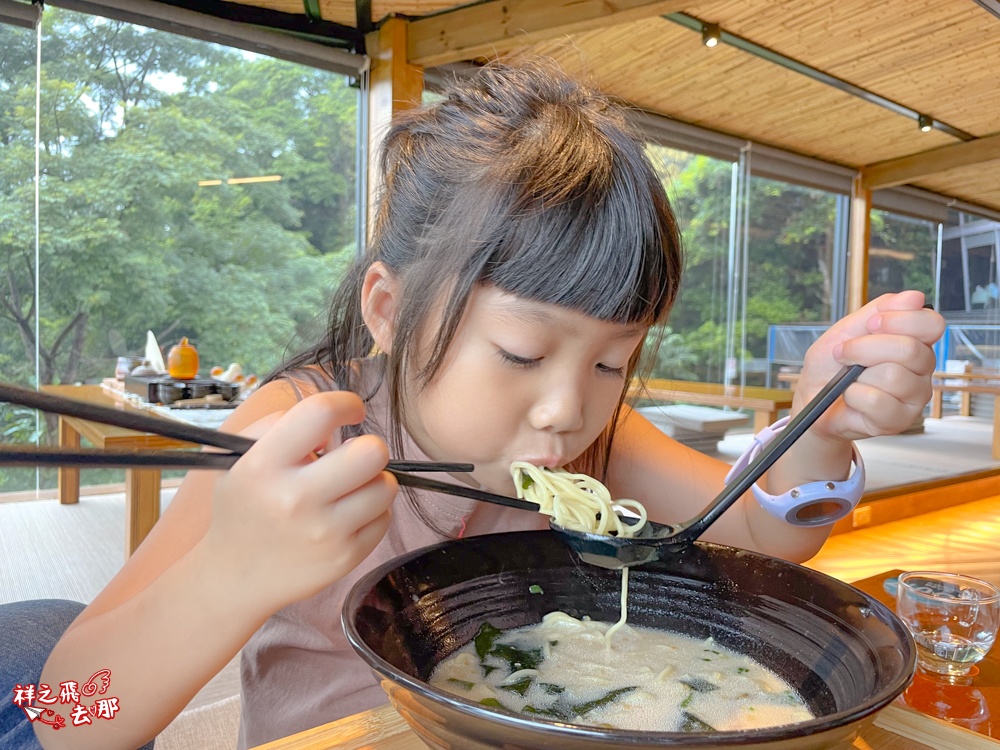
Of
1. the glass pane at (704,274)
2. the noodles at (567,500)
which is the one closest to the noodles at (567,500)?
the noodles at (567,500)

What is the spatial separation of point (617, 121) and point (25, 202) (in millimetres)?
3629

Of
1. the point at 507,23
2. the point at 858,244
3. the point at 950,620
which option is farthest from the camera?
the point at 858,244

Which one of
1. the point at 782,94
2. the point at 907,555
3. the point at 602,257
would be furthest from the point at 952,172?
the point at 602,257

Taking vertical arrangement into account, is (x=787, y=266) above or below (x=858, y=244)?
below

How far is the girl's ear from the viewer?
41.7 inches

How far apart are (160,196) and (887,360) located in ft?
13.3

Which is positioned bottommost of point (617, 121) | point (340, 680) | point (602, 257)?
point (340, 680)

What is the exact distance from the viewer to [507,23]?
3.83m

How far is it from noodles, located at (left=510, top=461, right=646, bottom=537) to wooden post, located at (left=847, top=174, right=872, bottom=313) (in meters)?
6.11

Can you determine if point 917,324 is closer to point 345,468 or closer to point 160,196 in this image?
point 345,468

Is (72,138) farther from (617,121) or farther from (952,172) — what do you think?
(952,172)

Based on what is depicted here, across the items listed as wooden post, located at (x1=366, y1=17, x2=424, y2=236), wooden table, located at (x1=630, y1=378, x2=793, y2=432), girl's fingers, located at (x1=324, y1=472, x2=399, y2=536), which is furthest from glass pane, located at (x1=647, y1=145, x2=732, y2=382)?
girl's fingers, located at (x1=324, y1=472, x2=399, y2=536)

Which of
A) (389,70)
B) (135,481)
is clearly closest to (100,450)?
(135,481)

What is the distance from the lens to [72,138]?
3.75 meters
